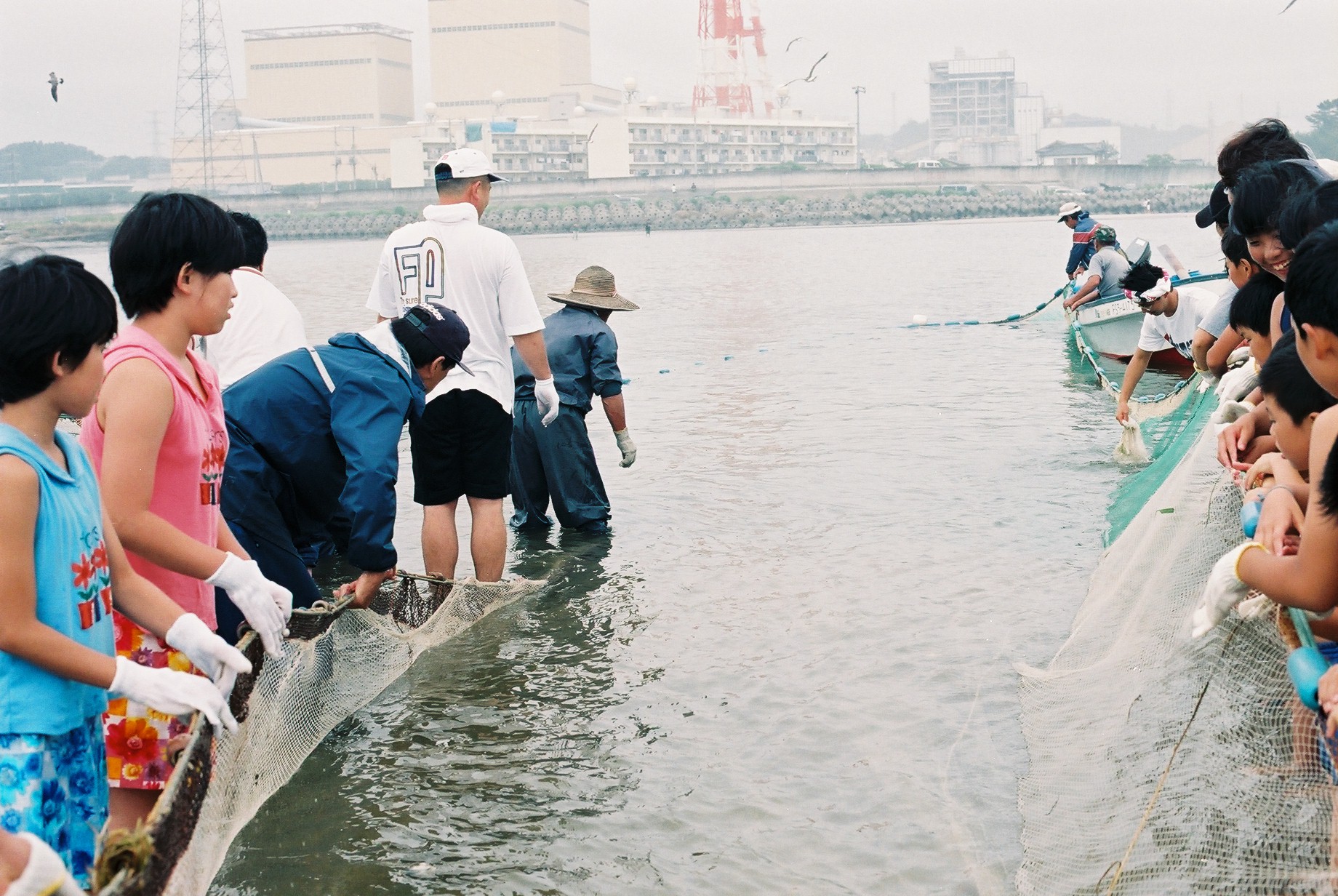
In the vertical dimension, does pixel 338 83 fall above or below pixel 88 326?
above

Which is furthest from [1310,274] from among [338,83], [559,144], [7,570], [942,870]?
[338,83]

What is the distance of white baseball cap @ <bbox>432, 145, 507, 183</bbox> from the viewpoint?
6043 mm

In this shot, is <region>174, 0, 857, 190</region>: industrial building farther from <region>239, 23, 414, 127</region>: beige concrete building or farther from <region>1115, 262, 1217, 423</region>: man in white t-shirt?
<region>1115, 262, 1217, 423</region>: man in white t-shirt

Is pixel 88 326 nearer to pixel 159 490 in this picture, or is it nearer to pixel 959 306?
pixel 159 490

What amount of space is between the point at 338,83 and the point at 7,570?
145m

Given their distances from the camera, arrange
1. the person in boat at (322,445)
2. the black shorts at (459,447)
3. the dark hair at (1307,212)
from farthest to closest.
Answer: the black shorts at (459,447) → the person in boat at (322,445) → the dark hair at (1307,212)

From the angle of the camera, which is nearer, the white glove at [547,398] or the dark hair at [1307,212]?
the dark hair at [1307,212]

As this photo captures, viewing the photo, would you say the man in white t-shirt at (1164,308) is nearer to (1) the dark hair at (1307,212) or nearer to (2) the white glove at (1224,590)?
(1) the dark hair at (1307,212)

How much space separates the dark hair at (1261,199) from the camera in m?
4.48

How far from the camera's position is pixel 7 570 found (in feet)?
7.67

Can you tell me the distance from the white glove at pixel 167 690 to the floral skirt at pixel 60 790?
13 cm

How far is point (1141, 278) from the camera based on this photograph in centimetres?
1127

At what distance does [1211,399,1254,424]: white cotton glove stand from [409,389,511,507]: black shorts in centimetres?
310

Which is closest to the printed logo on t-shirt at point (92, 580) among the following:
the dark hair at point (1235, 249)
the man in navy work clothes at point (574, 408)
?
the dark hair at point (1235, 249)
